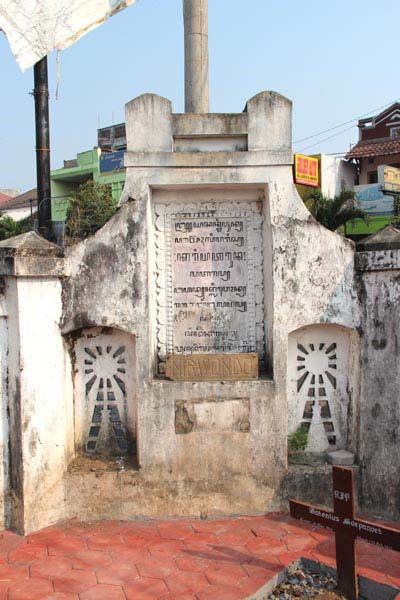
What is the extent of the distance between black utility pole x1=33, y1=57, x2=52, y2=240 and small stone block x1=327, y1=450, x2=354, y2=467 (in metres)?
8.27

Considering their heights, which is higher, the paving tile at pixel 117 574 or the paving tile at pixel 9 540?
the paving tile at pixel 117 574

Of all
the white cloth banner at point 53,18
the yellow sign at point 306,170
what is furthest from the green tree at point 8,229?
the white cloth banner at point 53,18

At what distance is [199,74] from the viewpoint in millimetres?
9758

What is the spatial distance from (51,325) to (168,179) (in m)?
1.89

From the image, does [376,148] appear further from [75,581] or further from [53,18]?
[75,581]

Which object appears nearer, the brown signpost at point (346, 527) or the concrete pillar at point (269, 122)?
the brown signpost at point (346, 527)

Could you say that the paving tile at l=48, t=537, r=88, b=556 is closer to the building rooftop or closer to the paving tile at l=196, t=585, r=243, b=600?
the paving tile at l=196, t=585, r=243, b=600

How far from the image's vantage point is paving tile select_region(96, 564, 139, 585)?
14.0 feet

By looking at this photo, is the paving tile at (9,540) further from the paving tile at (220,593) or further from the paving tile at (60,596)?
the paving tile at (220,593)

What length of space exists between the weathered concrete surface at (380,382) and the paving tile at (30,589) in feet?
10.3

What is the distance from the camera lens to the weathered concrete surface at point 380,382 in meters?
5.41

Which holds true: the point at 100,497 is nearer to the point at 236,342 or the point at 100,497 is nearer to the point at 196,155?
the point at 236,342

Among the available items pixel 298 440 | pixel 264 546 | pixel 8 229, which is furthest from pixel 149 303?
pixel 8 229

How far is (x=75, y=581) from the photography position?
14.0 feet
